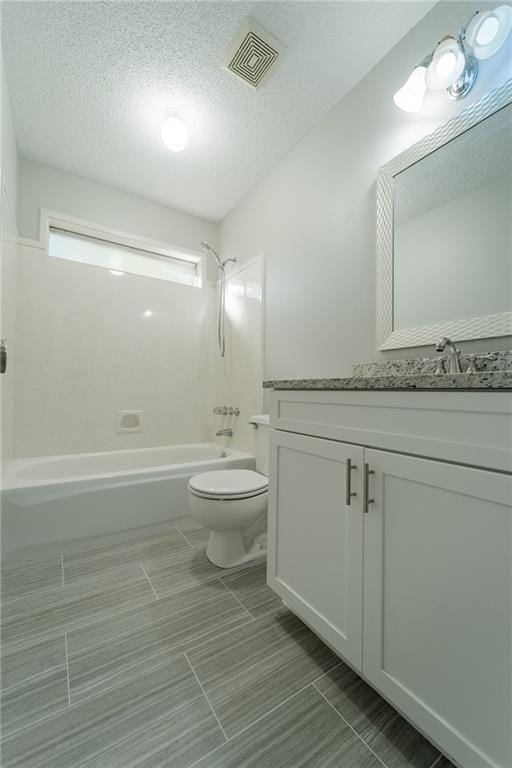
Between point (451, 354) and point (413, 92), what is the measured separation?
1.09 meters

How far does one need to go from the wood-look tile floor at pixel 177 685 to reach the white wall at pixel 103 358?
3.59 feet

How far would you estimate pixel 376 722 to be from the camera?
2.63 ft

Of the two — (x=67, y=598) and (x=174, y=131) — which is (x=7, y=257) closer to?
(x=174, y=131)

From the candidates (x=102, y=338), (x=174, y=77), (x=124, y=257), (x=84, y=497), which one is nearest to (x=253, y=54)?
(x=174, y=77)

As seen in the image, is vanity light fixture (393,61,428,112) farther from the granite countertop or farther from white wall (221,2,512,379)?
the granite countertop

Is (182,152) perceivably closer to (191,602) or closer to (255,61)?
(255,61)

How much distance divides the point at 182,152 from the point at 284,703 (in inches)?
109

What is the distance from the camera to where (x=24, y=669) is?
0.95 metres

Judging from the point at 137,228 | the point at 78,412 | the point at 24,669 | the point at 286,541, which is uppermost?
the point at 137,228

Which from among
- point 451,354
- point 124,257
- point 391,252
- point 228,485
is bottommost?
point 228,485

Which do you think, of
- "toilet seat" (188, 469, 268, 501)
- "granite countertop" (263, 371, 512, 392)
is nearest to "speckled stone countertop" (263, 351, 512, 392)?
"granite countertop" (263, 371, 512, 392)

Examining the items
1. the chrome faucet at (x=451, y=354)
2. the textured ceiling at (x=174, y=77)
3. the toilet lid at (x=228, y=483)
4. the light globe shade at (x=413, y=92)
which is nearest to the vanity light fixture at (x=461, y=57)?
the light globe shade at (x=413, y=92)

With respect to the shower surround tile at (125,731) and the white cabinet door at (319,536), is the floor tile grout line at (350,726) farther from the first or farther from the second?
the shower surround tile at (125,731)

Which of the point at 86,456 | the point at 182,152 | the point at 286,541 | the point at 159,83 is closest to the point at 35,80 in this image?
the point at 159,83
